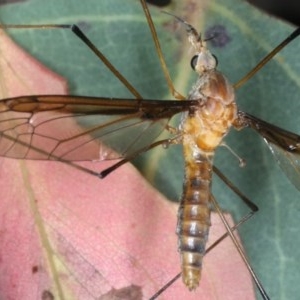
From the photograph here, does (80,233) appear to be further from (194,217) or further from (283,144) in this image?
(283,144)

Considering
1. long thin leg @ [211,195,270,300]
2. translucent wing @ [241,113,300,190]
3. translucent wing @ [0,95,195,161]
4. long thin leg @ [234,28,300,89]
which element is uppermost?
long thin leg @ [234,28,300,89]

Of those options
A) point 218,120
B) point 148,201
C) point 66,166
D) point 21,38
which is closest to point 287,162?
point 218,120

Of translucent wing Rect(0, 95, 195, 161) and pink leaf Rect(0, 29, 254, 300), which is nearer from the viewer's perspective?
translucent wing Rect(0, 95, 195, 161)

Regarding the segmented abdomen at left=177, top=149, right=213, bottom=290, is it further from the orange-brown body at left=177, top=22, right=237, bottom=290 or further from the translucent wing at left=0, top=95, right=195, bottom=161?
the translucent wing at left=0, top=95, right=195, bottom=161

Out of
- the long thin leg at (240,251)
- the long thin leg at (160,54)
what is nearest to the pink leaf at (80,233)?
the long thin leg at (240,251)

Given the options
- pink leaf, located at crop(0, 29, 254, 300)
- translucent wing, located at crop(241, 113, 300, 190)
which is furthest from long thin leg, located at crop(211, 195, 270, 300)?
translucent wing, located at crop(241, 113, 300, 190)

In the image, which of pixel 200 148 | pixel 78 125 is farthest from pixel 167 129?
pixel 78 125
